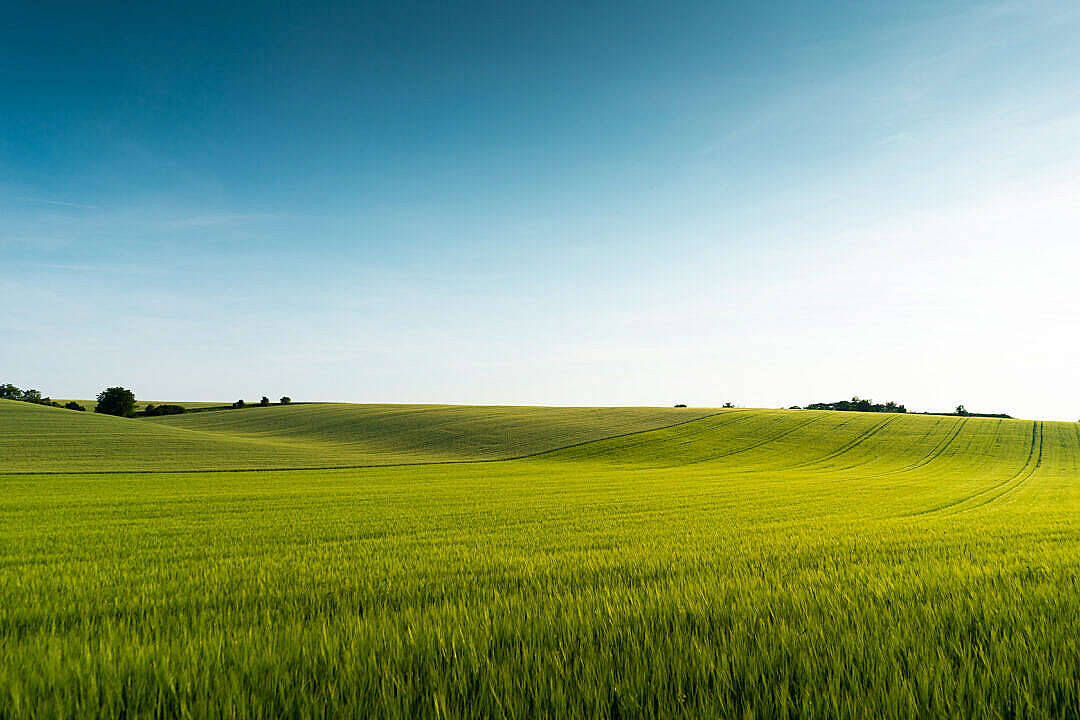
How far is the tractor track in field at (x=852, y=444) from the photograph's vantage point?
154ft

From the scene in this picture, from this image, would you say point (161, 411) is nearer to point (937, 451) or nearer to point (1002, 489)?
point (1002, 489)

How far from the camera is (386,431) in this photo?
228ft

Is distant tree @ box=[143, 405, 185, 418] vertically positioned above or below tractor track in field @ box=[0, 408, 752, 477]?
above

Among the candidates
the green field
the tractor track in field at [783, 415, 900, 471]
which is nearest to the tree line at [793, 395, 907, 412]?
the tractor track in field at [783, 415, 900, 471]

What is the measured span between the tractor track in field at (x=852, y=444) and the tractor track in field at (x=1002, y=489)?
13.0 m

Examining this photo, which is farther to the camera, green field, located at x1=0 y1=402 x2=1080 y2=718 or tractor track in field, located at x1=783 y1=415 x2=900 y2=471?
tractor track in field, located at x1=783 y1=415 x2=900 y2=471

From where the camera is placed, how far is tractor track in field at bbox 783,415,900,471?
154 feet

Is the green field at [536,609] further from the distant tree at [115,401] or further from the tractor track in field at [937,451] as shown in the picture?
the distant tree at [115,401]

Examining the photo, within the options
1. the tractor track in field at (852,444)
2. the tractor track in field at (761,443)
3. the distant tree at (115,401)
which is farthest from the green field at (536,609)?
the distant tree at (115,401)

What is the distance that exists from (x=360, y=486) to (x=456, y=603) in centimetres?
2250

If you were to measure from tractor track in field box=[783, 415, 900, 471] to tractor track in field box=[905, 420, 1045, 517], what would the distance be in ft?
42.8

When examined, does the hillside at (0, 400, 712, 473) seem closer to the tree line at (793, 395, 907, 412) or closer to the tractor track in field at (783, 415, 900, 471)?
the tractor track in field at (783, 415, 900, 471)

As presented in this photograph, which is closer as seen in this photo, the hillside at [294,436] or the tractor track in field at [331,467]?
the tractor track in field at [331,467]

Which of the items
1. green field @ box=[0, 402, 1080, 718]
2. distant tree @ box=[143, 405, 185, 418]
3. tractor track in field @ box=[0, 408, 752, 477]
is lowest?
tractor track in field @ box=[0, 408, 752, 477]
